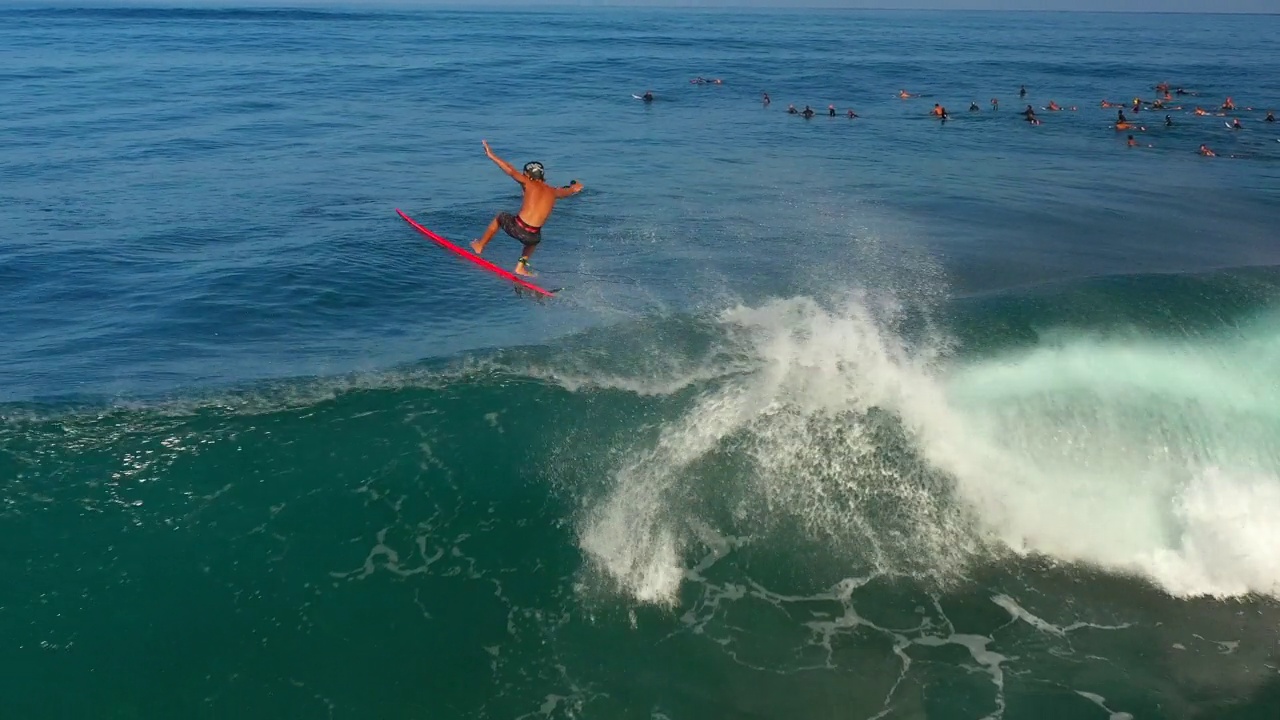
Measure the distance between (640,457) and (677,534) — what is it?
5.42ft

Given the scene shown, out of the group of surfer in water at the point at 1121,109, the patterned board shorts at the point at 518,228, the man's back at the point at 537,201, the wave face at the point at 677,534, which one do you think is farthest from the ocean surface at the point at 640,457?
the group of surfer in water at the point at 1121,109

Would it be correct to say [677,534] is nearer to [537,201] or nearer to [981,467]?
[981,467]

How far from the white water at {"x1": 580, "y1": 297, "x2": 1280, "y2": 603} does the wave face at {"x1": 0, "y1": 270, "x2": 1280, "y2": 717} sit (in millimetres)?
51

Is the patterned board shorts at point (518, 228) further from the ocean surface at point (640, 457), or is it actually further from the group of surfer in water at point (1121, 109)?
the group of surfer in water at point (1121, 109)

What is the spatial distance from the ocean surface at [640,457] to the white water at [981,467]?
63mm

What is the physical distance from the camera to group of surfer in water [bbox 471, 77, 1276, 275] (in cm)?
1698

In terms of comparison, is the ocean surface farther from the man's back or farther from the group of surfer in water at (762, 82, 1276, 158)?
the group of surfer in water at (762, 82, 1276, 158)

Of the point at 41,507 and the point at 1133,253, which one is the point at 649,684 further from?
the point at 1133,253

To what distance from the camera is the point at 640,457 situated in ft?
47.0

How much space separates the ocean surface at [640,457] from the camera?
442 inches

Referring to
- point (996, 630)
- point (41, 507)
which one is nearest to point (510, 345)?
point (41, 507)

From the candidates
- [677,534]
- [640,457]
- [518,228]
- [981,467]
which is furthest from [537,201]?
[981,467]

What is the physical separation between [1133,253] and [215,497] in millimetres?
22933

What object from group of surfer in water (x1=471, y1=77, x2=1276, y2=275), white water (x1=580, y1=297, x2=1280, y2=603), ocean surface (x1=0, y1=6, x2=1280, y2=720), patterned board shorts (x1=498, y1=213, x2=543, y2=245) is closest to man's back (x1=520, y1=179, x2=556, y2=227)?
group of surfer in water (x1=471, y1=77, x2=1276, y2=275)
